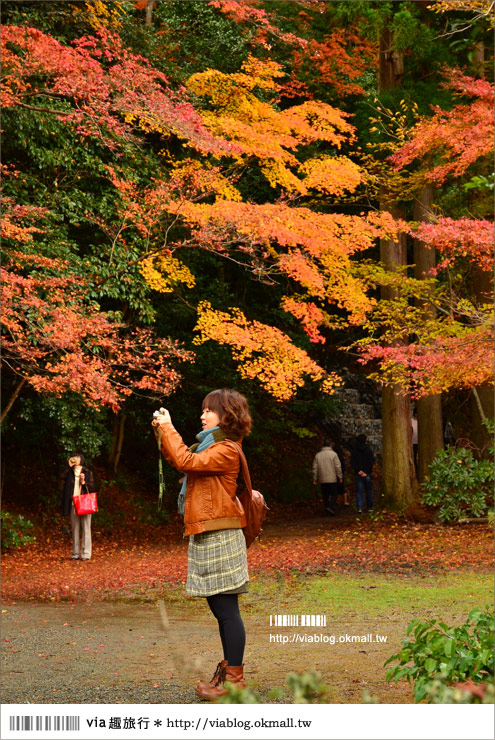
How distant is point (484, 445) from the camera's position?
14719mm

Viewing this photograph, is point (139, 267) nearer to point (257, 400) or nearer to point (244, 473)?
point (257, 400)

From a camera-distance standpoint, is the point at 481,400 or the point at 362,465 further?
the point at 362,465

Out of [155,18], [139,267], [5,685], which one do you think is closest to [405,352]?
[139,267]

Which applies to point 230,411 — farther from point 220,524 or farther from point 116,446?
point 116,446

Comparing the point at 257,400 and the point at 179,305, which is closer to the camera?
the point at 179,305

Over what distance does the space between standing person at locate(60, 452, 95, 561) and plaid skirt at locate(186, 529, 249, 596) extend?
7.90 m

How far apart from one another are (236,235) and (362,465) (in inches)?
224

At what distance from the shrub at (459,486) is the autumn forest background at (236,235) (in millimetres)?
49

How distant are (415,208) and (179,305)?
4574 millimetres

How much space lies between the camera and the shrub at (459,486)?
13594 millimetres

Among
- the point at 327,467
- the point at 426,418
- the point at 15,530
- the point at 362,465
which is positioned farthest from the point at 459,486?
the point at 15,530

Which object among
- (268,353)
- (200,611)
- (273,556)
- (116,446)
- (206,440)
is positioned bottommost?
(200,611)

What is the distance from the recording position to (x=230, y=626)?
157 inches

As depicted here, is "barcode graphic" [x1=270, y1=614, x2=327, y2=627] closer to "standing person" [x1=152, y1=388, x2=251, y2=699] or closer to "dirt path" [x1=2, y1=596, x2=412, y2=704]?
"dirt path" [x1=2, y1=596, x2=412, y2=704]
